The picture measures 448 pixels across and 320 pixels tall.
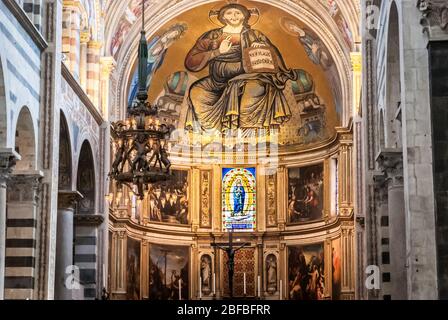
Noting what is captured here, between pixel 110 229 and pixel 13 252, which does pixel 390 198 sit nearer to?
pixel 13 252

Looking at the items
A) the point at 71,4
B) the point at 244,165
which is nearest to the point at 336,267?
the point at 244,165

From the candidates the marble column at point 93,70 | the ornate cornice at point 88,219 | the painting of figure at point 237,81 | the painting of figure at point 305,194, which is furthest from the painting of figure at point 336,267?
the marble column at point 93,70

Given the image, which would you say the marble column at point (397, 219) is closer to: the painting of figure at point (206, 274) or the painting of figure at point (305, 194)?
the painting of figure at point (305, 194)

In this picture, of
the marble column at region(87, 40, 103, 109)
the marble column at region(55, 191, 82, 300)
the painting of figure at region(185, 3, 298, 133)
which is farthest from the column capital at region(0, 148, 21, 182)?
the painting of figure at region(185, 3, 298, 133)

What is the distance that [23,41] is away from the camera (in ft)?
66.7

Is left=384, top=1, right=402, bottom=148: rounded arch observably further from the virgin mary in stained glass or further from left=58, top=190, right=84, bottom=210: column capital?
the virgin mary in stained glass

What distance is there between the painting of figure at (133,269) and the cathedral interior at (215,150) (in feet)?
0.51

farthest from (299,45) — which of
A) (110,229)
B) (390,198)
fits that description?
(390,198)

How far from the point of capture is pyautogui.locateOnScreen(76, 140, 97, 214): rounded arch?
2973cm

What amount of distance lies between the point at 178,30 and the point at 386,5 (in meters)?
17.8

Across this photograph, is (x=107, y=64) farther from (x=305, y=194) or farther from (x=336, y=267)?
(x=336, y=267)

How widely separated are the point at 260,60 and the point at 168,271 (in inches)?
348

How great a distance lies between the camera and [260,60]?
123ft

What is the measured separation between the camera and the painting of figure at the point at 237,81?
37.0 m
